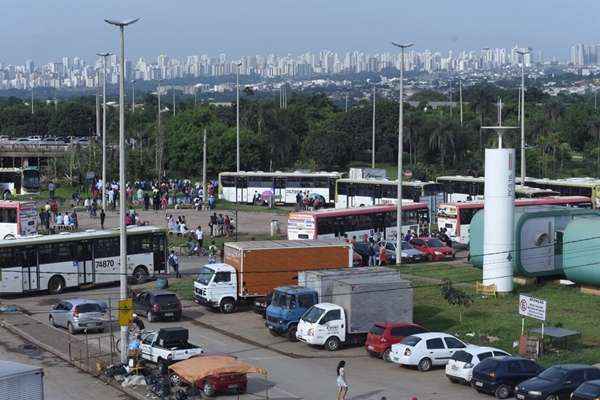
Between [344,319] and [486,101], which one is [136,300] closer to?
[344,319]

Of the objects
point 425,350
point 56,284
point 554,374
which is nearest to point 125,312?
point 425,350

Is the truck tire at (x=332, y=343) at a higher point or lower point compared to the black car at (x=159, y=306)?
lower

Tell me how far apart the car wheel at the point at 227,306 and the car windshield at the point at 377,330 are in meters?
7.27

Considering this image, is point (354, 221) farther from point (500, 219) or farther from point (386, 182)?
point (500, 219)

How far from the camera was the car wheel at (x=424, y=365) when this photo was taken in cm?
2592

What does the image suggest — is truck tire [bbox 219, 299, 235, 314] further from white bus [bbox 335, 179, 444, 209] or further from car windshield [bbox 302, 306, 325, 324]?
white bus [bbox 335, 179, 444, 209]

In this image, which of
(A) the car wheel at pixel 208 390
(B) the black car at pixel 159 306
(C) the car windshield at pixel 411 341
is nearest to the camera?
(A) the car wheel at pixel 208 390

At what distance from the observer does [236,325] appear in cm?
3206

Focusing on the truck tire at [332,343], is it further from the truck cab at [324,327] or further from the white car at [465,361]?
the white car at [465,361]

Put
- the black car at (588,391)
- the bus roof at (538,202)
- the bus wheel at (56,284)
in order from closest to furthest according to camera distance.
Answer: the black car at (588,391)
the bus wheel at (56,284)
the bus roof at (538,202)

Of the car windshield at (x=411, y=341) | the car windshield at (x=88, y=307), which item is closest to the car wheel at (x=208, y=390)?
the car windshield at (x=411, y=341)

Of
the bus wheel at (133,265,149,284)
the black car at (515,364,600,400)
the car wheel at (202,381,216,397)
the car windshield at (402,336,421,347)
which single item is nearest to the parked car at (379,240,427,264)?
the bus wheel at (133,265,149,284)

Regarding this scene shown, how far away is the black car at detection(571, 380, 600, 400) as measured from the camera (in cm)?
2088

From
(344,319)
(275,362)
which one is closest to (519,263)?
(344,319)
